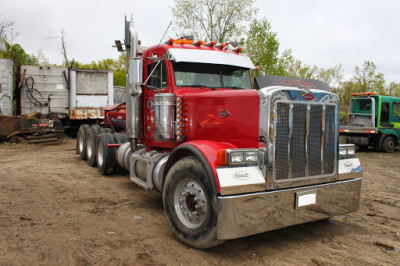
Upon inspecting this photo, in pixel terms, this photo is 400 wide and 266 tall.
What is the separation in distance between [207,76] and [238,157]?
7.35 feet

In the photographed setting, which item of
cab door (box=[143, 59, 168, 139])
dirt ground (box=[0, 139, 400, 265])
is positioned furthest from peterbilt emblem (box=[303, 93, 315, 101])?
cab door (box=[143, 59, 168, 139])

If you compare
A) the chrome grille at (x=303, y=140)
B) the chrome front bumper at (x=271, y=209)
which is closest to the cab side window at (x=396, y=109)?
the chrome front bumper at (x=271, y=209)

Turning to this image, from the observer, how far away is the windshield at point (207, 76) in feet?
17.5

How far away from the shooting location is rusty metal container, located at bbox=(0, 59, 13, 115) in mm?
15883

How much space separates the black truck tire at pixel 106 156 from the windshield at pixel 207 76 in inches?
139

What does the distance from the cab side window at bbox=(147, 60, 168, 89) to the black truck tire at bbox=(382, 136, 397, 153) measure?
1286 centimetres

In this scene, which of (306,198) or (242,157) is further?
(306,198)

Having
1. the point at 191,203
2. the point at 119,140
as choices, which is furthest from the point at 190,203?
the point at 119,140

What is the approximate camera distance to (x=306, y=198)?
389cm

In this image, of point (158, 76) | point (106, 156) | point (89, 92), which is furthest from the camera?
point (89, 92)

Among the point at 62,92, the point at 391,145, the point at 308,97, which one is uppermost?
the point at 62,92

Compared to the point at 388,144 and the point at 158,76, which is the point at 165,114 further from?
the point at 388,144

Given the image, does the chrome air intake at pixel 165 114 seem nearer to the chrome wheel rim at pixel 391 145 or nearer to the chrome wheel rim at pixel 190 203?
the chrome wheel rim at pixel 190 203

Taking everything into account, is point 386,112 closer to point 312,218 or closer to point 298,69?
point 312,218
